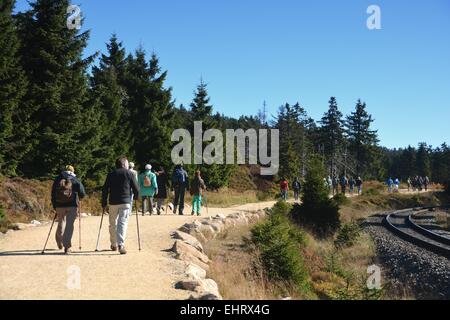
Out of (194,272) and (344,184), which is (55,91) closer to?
(194,272)

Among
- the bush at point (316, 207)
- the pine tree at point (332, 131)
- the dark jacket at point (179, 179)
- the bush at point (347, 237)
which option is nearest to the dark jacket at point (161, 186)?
the dark jacket at point (179, 179)

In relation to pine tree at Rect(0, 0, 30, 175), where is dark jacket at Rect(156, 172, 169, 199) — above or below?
below

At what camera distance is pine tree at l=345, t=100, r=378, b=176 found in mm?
89312

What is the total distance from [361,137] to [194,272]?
85.9m

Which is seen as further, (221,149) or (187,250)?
(221,149)

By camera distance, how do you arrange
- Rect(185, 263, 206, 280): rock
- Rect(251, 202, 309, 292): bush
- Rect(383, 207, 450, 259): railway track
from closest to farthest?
Rect(185, 263, 206, 280): rock < Rect(251, 202, 309, 292): bush < Rect(383, 207, 450, 259): railway track

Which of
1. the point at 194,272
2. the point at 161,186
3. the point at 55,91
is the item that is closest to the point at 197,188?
the point at 161,186

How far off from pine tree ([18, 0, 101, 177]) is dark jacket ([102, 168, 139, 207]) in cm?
1134

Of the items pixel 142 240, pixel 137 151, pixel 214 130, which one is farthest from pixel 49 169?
pixel 214 130

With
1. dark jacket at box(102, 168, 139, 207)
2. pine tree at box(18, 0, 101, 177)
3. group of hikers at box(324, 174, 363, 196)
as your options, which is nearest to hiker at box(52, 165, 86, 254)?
dark jacket at box(102, 168, 139, 207)

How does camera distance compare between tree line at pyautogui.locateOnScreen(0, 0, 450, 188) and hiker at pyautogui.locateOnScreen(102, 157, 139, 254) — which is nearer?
hiker at pyautogui.locateOnScreen(102, 157, 139, 254)

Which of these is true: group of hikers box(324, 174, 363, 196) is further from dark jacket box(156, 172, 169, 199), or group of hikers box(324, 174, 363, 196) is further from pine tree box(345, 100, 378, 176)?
pine tree box(345, 100, 378, 176)

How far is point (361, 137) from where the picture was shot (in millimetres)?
90000
